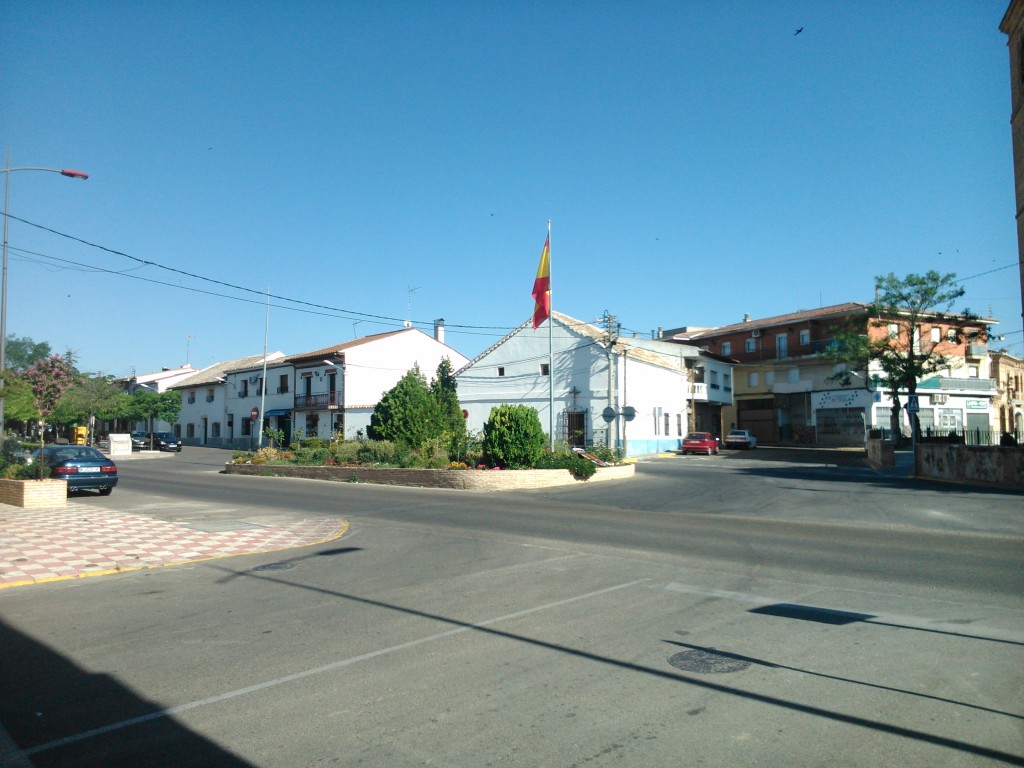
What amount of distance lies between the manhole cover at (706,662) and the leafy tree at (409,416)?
24.9 m

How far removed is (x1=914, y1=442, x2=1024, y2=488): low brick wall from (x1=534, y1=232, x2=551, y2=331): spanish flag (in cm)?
1542

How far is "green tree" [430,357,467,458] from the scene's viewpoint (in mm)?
27609

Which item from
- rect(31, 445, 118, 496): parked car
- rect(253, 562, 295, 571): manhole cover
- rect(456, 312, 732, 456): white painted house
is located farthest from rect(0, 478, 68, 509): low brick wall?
rect(456, 312, 732, 456): white painted house

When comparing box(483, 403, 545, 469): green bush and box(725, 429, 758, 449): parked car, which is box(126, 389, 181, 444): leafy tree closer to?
box(483, 403, 545, 469): green bush

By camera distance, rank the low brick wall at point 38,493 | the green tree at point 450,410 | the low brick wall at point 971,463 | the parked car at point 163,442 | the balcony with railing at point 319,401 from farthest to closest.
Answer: the balcony with railing at point 319,401 < the parked car at point 163,442 < the green tree at point 450,410 < the low brick wall at point 971,463 < the low brick wall at point 38,493

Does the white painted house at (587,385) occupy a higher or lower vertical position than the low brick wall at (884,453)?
higher

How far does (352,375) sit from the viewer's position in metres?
53.4

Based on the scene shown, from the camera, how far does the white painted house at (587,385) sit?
4209cm

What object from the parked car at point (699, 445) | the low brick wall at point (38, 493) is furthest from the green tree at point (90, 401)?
the parked car at point (699, 445)

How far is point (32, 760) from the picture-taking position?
408 centimetres

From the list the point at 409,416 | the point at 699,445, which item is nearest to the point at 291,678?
the point at 409,416

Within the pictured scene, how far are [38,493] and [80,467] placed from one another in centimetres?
361

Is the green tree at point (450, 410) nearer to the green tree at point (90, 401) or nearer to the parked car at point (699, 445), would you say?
the parked car at point (699, 445)

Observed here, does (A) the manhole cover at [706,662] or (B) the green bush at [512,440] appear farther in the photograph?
(B) the green bush at [512,440]
